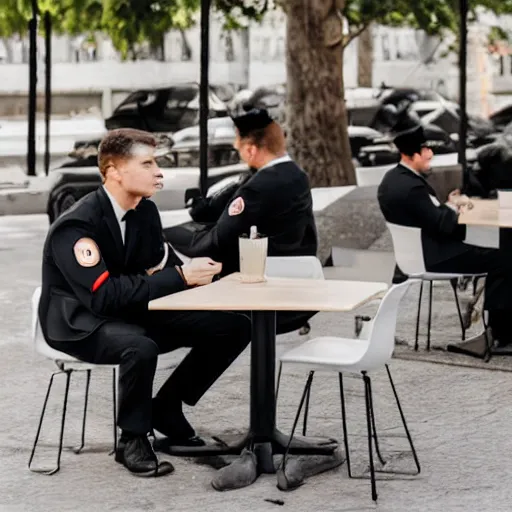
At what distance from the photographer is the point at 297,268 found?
6.68 meters

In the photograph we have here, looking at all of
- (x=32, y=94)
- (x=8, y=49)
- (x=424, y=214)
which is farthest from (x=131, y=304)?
(x=8, y=49)

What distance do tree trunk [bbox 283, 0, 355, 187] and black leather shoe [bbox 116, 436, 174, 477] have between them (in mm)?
8814

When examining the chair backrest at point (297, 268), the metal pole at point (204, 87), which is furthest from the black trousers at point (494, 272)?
the metal pole at point (204, 87)

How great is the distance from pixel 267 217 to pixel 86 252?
1774mm

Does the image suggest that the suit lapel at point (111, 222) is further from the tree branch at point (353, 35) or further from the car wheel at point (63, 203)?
the tree branch at point (353, 35)

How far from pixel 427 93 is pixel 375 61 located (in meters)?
0.76

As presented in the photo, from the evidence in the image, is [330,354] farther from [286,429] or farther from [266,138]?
[266,138]

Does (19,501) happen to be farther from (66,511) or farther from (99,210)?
(99,210)

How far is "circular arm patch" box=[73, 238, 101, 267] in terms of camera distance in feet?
18.3

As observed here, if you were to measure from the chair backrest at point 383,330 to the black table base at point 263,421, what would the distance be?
1.39ft

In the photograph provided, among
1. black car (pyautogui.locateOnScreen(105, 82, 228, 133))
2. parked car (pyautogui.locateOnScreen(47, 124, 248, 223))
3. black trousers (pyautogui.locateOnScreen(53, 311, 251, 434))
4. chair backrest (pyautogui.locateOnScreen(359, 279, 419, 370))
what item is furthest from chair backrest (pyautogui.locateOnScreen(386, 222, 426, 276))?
black car (pyautogui.locateOnScreen(105, 82, 228, 133))

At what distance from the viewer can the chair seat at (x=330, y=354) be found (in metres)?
5.55

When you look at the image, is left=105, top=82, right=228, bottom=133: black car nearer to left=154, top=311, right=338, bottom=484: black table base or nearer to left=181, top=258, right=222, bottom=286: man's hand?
left=154, top=311, right=338, bottom=484: black table base

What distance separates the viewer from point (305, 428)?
643 centimetres
